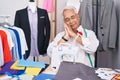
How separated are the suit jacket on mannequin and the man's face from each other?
832mm

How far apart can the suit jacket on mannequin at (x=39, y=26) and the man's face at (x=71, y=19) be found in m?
0.83

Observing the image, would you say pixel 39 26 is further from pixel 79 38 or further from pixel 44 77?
pixel 44 77

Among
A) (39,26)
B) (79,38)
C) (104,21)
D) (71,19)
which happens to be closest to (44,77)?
(79,38)

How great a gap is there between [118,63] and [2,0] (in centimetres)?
191

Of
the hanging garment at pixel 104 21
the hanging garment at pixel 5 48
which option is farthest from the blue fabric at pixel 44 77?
the hanging garment at pixel 104 21

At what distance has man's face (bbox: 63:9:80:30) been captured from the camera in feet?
6.63

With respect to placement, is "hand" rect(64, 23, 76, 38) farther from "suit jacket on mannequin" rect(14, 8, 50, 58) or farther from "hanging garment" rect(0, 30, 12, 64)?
"suit jacket on mannequin" rect(14, 8, 50, 58)

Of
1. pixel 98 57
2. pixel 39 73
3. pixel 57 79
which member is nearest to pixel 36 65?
pixel 39 73

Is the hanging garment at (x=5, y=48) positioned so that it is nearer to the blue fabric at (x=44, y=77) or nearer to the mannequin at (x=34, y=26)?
the blue fabric at (x=44, y=77)

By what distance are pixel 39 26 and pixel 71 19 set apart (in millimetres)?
883

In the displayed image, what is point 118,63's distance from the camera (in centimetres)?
291

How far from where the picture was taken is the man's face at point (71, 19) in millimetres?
2020

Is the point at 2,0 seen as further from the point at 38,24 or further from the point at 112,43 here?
the point at 112,43

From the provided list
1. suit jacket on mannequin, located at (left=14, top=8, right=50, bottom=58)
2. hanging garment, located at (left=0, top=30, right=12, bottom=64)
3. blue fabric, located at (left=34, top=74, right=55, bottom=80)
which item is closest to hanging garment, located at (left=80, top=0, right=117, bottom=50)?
suit jacket on mannequin, located at (left=14, top=8, right=50, bottom=58)
